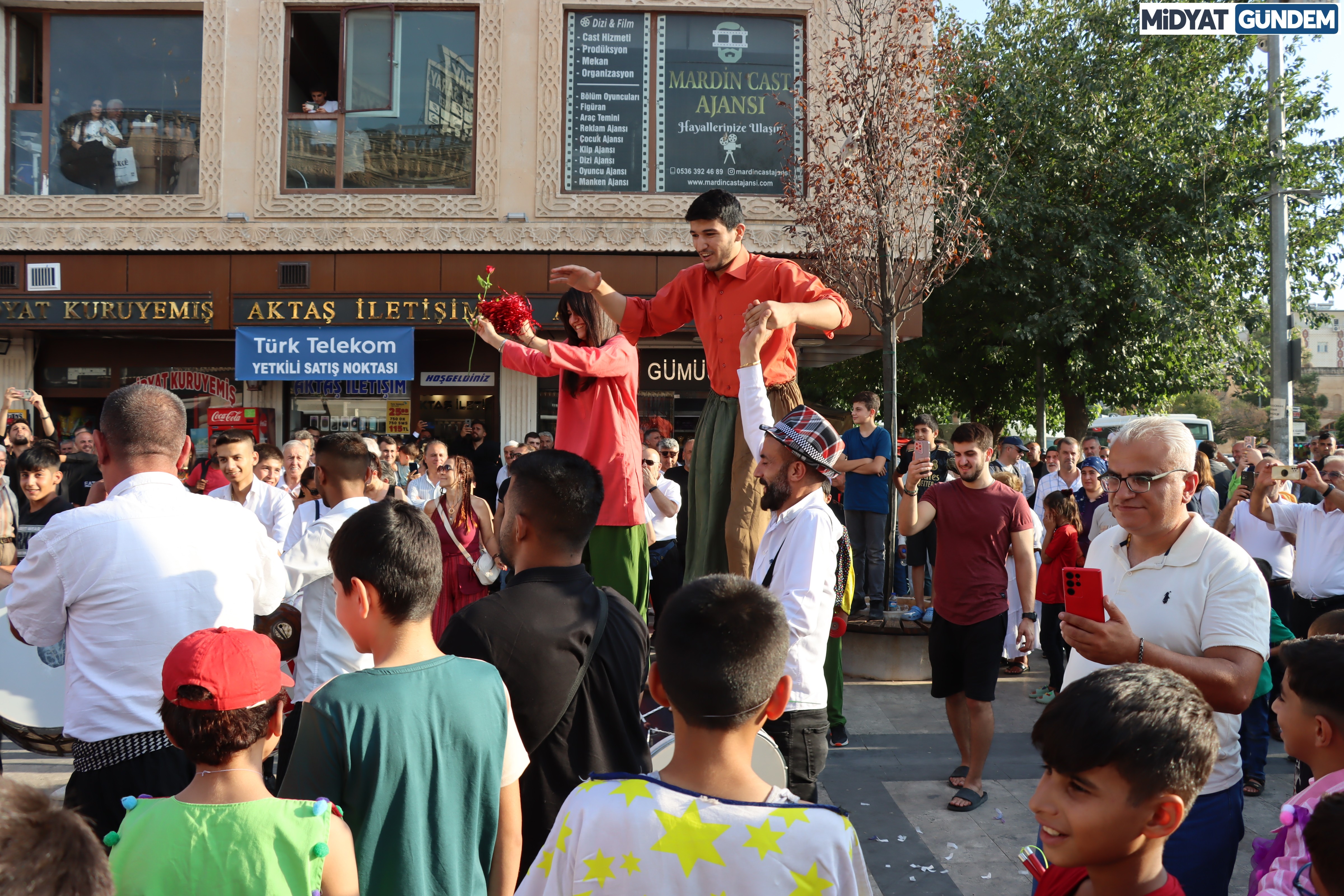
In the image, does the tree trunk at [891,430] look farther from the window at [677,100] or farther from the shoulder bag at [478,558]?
the window at [677,100]

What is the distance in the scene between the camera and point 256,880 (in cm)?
195

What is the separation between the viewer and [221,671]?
2123mm

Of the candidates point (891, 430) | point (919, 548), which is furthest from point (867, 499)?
point (919, 548)

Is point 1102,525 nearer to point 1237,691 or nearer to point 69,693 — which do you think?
point 1237,691

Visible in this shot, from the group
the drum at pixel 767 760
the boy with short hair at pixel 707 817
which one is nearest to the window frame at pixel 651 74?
the drum at pixel 767 760

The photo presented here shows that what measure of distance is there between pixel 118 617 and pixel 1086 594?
113 inches

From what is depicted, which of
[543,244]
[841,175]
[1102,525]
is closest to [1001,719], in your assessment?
[1102,525]

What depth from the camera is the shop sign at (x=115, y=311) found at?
13.3 metres

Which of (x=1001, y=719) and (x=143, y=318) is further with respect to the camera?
(x=143, y=318)

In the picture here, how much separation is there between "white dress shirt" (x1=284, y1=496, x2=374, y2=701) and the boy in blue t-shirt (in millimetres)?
6259

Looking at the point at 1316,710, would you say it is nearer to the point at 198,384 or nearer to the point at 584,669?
the point at 584,669

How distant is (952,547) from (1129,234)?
54.2ft

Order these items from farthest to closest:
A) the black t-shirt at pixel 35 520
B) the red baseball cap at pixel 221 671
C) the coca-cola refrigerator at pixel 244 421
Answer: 1. the coca-cola refrigerator at pixel 244 421
2. the black t-shirt at pixel 35 520
3. the red baseball cap at pixel 221 671

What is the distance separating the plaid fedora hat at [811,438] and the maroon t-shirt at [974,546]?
103 inches
